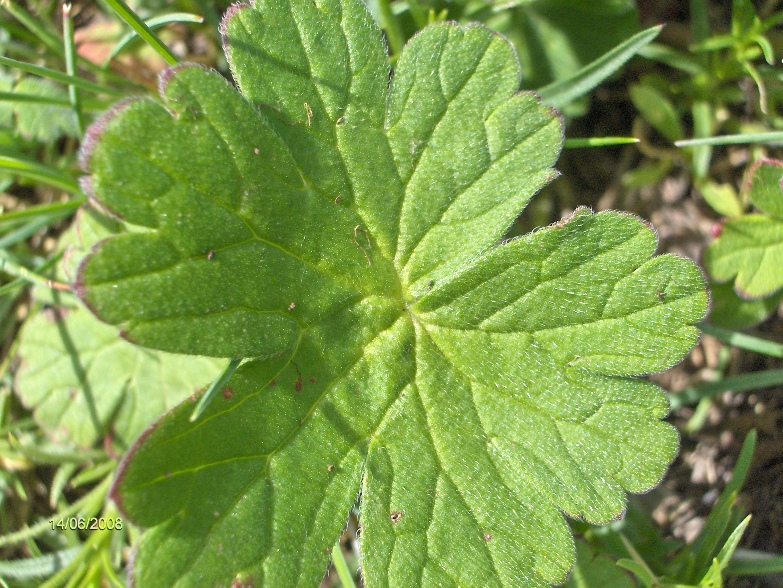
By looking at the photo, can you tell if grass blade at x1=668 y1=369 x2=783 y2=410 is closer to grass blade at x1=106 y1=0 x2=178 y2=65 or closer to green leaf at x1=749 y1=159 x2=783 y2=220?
green leaf at x1=749 y1=159 x2=783 y2=220

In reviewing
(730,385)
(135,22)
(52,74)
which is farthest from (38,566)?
(730,385)

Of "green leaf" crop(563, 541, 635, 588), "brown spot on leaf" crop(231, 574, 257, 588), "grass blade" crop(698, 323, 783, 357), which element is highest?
"brown spot on leaf" crop(231, 574, 257, 588)

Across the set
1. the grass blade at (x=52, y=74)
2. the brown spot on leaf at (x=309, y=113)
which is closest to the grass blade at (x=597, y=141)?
the brown spot on leaf at (x=309, y=113)

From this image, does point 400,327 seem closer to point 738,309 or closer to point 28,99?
point 738,309

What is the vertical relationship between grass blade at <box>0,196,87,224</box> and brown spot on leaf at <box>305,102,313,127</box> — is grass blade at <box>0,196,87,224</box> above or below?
above

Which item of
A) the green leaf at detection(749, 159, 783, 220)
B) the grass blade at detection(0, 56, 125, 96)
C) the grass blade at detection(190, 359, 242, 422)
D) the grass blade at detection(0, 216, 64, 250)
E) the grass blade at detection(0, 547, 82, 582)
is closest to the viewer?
the grass blade at detection(190, 359, 242, 422)
